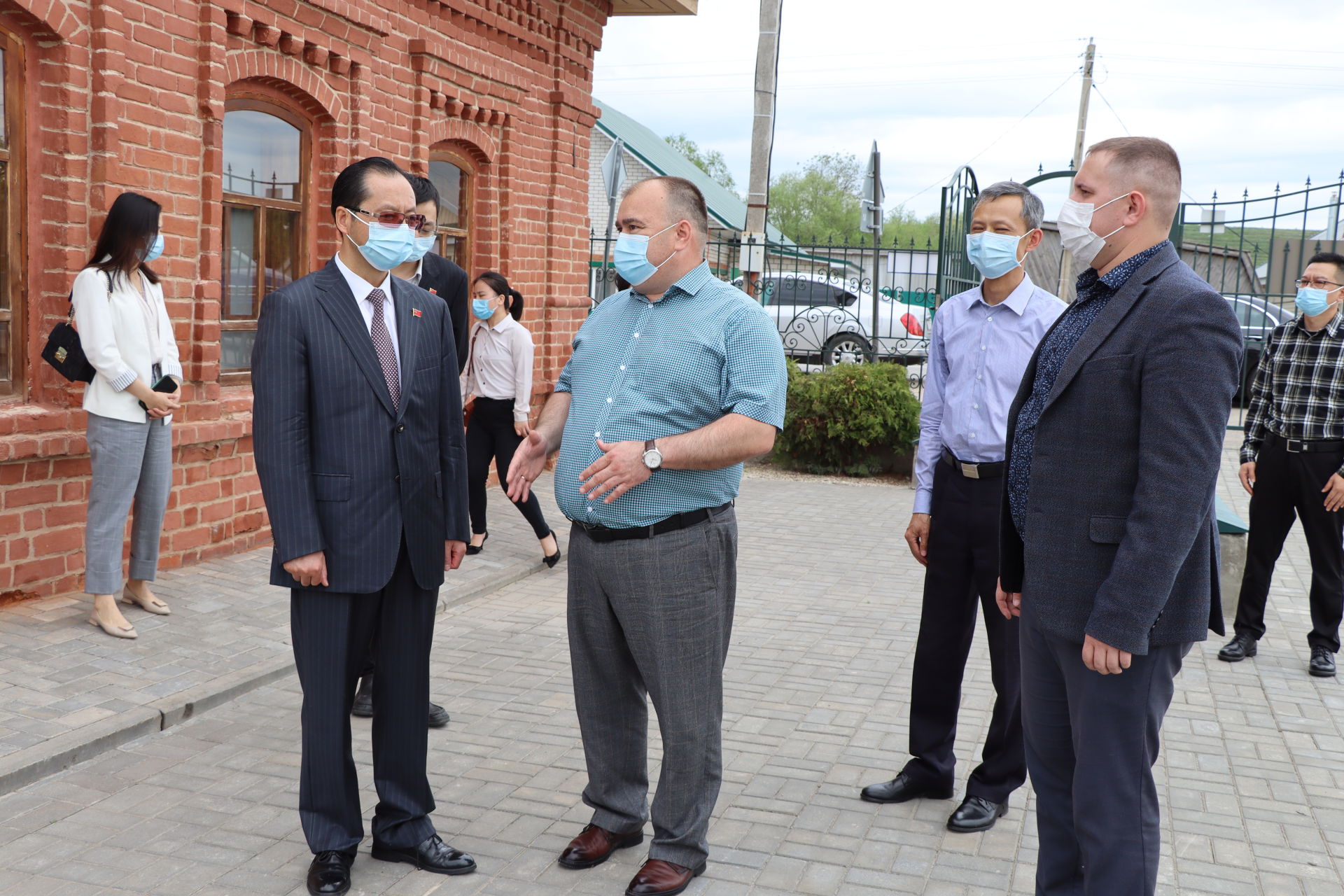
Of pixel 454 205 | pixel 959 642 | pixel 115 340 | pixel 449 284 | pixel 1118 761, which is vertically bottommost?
pixel 959 642

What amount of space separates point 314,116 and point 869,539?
5245 millimetres

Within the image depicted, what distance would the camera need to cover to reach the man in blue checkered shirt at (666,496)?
3.52m

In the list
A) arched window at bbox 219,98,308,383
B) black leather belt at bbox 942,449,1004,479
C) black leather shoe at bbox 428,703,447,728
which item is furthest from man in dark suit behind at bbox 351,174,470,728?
arched window at bbox 219,98,308,383

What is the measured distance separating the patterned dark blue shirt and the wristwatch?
0.96 meters

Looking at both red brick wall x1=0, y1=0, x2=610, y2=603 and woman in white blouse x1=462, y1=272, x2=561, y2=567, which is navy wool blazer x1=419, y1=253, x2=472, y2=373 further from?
red brick wall x1=0, y1=0, x2=610, y2=603

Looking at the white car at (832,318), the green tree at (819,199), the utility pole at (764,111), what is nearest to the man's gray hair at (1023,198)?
the utility pole at (764,111)

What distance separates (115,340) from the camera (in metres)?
5.75

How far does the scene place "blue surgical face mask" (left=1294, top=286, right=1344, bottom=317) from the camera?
612 cm

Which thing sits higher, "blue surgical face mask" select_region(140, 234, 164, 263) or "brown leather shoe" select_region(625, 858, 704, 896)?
"blue surgical face mask" select_region(140, 234, 164, 263)

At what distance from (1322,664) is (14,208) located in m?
7.13

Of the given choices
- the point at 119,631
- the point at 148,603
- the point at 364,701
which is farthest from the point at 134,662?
the point at 364,701

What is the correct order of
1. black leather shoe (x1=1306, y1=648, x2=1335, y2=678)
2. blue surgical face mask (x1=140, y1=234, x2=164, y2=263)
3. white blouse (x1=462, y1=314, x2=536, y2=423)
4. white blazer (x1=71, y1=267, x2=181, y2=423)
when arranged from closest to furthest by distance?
white blazer (x1=71, y1=267, x2=181, y2=423), blue surgical face mask (x1=140, y1=234, x2=164, y2=263), black leather shoe (x1=1306, y1=648, x2=1335, y2=678), white blouse (x1=462, y1=314, x2=536, y2=423)

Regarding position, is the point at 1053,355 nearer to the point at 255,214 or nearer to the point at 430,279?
the point at 430,279

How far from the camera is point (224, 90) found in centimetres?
713
